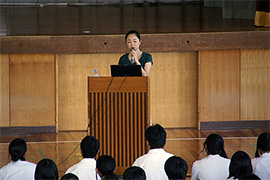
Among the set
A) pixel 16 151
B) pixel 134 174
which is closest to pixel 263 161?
pixel 134 174

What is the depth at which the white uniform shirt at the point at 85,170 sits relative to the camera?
9.78ft

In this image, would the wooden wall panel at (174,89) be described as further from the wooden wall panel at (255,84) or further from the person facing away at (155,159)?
the person facing away at (155,159)

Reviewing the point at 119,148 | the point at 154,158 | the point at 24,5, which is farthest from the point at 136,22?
the point at 154,158

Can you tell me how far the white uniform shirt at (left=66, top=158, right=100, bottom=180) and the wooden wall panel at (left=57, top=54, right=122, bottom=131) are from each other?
3493 millimetres

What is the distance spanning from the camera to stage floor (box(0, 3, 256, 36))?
23.5 feet

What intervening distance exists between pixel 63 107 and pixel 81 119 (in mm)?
301

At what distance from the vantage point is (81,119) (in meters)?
6.57

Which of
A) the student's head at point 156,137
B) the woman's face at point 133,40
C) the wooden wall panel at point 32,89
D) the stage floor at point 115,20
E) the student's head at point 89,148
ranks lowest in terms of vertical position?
the student's head at point 89,148

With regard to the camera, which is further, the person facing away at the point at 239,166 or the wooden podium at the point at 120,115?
the wooden podium at the point at 120,115

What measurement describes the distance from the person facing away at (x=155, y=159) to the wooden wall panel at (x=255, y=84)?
11.6ft

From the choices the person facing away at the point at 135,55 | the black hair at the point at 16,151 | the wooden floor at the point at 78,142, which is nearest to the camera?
the black hair at the point at 16,151

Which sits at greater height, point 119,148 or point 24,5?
point 24,5

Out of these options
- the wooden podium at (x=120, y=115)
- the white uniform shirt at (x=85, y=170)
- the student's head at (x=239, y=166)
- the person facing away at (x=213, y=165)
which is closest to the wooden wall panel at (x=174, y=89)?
the wooden podium at (x=120, y=115)

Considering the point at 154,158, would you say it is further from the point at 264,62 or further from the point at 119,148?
the point at 264,62
